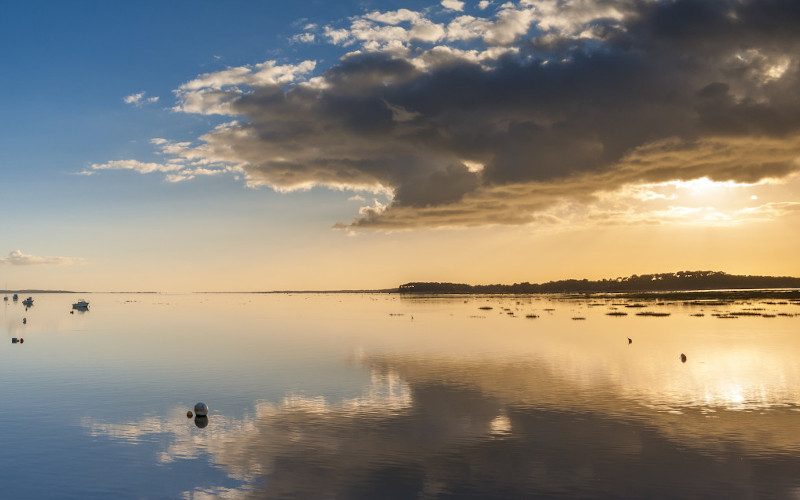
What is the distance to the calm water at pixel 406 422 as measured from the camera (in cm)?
2261

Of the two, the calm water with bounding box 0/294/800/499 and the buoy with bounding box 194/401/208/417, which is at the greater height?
the buoy with bounding box 194/401/208/417

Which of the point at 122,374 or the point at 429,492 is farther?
the point at 122,374

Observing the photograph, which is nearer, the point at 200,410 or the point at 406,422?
the point at 406,422

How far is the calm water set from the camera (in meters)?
22.6

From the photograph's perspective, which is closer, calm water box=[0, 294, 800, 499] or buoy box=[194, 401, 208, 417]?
calm water box=[0, 294, 800, 499]

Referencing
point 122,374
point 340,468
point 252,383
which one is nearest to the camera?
point 340,468

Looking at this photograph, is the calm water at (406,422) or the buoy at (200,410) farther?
the buoy at (200,410)

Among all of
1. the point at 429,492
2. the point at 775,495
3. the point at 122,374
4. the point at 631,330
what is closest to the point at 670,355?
the point at 631,330

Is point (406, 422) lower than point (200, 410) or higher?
lower

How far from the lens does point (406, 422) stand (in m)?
31.9

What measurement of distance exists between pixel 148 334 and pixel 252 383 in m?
54.8

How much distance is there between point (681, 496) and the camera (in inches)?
817

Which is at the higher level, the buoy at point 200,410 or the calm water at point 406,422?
the buoy at point 200,410

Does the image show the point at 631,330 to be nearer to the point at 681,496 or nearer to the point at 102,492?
the point at 681,496
